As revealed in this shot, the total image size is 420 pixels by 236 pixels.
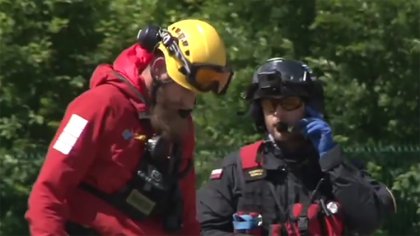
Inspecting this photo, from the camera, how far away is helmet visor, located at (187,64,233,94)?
13.3 ft

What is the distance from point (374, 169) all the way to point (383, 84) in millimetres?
545

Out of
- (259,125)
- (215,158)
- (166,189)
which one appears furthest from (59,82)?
(166,189)

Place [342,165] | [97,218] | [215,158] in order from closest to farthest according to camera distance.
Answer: [97,218] → [342,165] → [215,158]

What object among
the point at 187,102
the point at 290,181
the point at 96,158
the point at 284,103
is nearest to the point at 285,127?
the point at 284,103

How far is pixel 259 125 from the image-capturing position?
16.9ft

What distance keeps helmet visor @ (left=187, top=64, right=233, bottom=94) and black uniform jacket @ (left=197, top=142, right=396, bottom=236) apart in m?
0.83

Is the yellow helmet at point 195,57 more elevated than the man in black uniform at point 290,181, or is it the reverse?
the yellow helmet at point 195,57

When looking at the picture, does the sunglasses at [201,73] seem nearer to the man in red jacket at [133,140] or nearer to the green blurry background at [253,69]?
the man in red jacket at [133,140]

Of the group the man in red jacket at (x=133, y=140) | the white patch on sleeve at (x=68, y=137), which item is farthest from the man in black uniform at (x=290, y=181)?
the white patch on sleeve at (x=68, y=137)

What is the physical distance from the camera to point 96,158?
397 cm

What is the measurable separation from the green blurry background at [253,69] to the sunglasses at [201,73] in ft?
10.2

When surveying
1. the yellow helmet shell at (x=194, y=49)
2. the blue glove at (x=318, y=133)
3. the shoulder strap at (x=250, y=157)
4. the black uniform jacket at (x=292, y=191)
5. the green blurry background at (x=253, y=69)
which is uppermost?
the yellow helmet shell at (x=194, y=49)

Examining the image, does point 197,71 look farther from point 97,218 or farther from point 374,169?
point 374,169

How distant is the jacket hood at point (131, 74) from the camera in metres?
4.05
